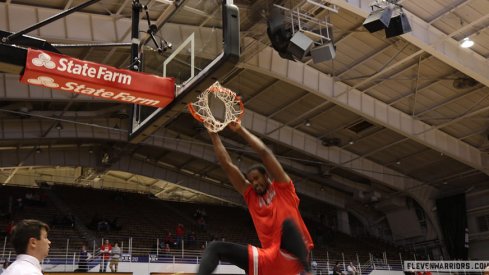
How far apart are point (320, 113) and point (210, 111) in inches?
829

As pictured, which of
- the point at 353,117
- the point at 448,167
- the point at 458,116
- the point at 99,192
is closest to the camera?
the point at 458,116

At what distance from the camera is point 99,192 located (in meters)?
35.5

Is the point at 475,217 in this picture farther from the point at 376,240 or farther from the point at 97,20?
the point at 97,20

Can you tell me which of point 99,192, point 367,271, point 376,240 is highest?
point 99,192

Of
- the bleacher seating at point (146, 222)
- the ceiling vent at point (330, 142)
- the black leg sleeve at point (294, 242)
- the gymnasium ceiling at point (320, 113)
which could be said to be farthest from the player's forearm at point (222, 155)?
the ceiling vent at point (330, 142)

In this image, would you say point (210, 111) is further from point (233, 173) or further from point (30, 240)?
point (30, 240)

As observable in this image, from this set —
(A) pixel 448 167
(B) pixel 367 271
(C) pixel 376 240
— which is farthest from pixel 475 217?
(B) pixel 367 271

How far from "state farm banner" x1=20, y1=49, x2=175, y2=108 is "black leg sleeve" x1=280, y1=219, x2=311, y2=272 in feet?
13.2

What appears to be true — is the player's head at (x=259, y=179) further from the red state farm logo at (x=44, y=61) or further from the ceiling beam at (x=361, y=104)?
the ceiling beam at (x=361, y=104)

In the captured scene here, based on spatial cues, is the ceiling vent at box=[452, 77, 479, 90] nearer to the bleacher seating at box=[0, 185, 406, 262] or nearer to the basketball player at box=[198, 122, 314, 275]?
the bleacher seating at box=[0, 185, 406, 262]

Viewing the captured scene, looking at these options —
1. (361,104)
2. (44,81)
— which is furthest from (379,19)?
(44,81)

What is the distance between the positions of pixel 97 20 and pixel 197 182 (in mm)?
20642

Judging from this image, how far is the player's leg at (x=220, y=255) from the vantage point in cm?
331

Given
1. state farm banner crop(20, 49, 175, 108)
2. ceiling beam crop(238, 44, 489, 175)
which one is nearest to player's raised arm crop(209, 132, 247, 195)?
state farm banner crop(20, 49, 175, 108)
